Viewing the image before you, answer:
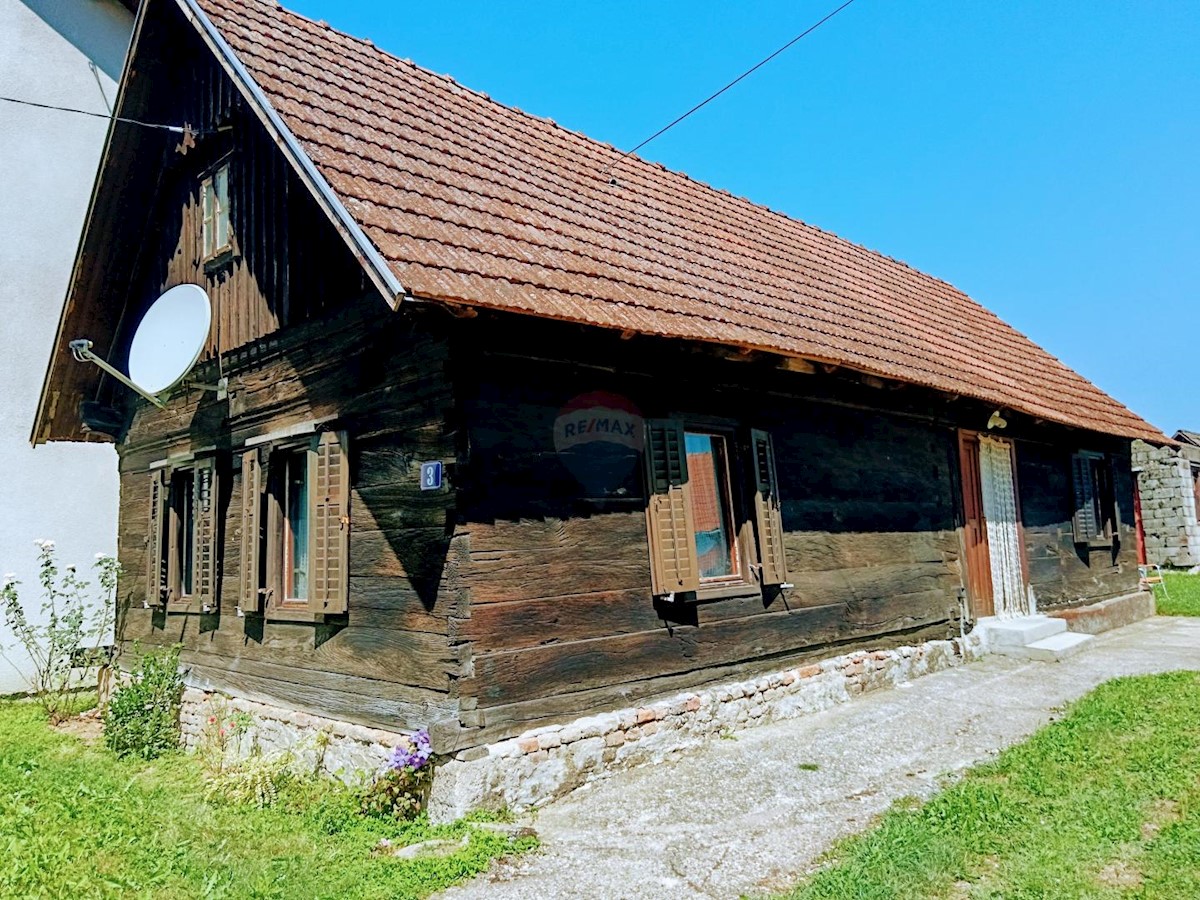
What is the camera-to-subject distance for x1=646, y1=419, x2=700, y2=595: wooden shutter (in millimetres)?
6215

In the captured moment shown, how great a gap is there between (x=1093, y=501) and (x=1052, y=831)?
33.2 feet

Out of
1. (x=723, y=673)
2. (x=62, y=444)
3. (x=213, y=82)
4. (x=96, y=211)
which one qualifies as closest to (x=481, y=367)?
(x=723, y=673)

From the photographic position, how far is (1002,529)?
430 inches

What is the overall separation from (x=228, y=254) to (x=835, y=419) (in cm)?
582

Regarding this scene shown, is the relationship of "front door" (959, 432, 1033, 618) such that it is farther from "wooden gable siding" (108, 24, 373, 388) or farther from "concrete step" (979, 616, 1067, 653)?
"wooden gable siding" (108, 24, 373, 388)

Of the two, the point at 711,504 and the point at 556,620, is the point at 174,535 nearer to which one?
the point at 556,620

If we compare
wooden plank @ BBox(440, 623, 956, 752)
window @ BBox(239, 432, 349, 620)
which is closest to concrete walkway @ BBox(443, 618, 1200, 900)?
wooden plank @ BBox(440, 623, 956, 752)

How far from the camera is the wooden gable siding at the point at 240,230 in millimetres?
6543

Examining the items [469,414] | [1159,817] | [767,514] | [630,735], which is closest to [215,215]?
[469,414]

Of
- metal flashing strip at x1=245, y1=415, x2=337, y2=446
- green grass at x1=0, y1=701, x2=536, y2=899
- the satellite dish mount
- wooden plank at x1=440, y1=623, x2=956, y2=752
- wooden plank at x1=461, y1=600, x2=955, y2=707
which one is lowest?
green grass at x1=0, y1=701, x2=536, y2=899

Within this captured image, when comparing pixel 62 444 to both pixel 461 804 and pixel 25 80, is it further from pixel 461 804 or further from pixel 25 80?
pixel 461 804

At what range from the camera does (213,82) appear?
7.66 m

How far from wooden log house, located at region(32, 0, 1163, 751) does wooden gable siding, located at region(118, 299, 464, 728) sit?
0.03 m

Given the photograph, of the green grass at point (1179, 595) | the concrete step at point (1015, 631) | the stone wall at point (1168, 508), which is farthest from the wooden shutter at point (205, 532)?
the stone wall at point (1168, 508)
